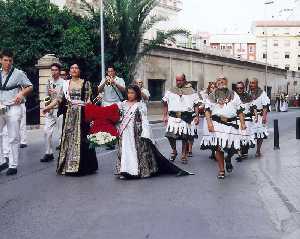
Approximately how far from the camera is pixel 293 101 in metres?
83.4

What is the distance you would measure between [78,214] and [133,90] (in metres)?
3.44

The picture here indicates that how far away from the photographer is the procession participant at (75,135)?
33.1ft

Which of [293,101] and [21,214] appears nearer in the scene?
[21,214]

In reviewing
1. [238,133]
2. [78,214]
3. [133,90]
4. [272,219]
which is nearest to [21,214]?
[78,214]

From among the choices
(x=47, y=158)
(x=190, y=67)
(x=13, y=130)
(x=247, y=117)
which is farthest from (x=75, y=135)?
(x=190, y=67)

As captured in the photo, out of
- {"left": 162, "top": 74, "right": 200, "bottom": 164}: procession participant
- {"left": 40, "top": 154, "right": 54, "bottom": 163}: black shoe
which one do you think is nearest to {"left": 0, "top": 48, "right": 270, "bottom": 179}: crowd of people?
{"left": 40, "top": 154, "right": 54, "bottom": 163}: black shoe

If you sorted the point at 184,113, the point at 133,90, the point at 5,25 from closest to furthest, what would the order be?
the point at 133,90 → the point at 184,113 → the point at 5,25

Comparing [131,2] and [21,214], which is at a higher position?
[131,2]

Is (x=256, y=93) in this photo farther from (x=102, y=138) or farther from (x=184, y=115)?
(x=102, y=138)

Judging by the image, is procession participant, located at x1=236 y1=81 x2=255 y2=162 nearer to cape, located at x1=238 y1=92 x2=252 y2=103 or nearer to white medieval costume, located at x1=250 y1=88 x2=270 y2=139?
cape, located at x1=238 y1=92 x2=252 y2=103

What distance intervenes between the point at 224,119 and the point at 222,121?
5 centimetres

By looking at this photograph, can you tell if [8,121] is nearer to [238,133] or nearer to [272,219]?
[238,133]

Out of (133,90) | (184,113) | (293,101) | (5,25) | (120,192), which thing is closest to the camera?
(120,192)

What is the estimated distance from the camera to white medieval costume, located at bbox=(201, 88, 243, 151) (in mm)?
9797
